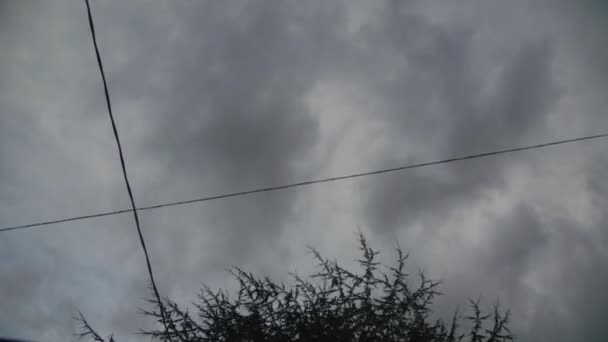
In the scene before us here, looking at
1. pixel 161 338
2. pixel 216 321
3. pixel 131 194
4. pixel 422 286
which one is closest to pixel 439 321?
pixel 422 286

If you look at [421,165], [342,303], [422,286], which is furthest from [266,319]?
[421,165]

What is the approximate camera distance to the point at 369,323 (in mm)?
7387

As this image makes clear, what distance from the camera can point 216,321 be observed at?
7707 millimetres

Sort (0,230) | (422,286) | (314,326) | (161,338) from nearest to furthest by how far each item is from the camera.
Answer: (0,230), (314,326), (161,338), (422,286)

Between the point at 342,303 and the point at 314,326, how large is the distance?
29.5 inches

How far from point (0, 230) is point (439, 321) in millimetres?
8038

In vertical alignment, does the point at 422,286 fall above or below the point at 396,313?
above

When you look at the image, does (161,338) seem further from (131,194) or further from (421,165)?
(421,165)

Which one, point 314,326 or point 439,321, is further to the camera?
point 439,321

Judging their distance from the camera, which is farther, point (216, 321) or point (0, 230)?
point (216, 321)

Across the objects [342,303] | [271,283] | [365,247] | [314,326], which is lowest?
[314,326]

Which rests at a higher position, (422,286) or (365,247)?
(365,247)

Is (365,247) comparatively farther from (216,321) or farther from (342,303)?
(216,321)

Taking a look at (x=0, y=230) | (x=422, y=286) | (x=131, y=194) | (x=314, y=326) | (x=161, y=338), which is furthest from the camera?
(x=422, y=286)
